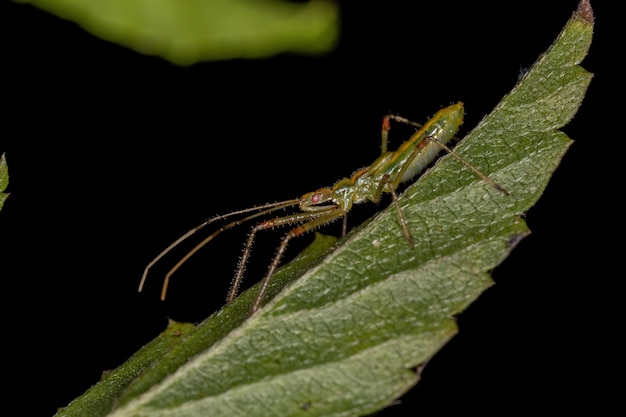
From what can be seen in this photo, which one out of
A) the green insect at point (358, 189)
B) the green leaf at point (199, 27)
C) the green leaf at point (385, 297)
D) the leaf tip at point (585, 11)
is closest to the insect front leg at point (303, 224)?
the green insect at point (358, 189)

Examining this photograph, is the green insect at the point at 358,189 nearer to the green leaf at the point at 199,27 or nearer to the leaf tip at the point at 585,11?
the leaf tip at the point at 585,11

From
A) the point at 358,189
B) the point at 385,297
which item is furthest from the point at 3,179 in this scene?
the point at 358,189

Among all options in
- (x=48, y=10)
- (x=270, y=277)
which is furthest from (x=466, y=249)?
(x=48, y=10)

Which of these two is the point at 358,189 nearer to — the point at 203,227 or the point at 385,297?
the point at 203,227

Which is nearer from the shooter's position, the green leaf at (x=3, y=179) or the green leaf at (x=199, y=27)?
the green leaf at (x=199, y=27)

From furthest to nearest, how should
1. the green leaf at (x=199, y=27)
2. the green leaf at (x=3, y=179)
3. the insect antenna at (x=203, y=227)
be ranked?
the insect antenna at (x=203, y=227) < the green leaf at (x=3, y=179) < the green leaf at (x=199, y=27)

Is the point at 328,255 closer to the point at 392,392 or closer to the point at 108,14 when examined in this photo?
the point at 392,392

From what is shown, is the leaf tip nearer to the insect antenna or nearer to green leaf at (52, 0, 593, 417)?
green leaf at (52, 0, 593, 417)
